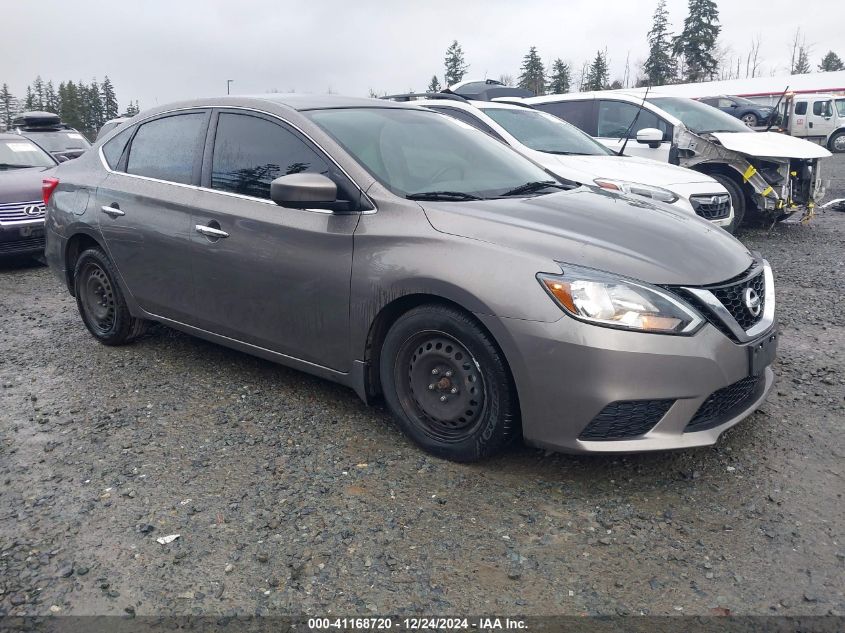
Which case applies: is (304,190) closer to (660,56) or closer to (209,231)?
(209,231)

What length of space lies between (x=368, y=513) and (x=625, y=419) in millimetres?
1093

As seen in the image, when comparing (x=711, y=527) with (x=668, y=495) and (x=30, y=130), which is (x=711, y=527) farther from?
(x=30, y=130)

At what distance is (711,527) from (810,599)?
0.46 meters

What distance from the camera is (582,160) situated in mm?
7320

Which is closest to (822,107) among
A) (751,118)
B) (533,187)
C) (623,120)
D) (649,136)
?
(751,118)

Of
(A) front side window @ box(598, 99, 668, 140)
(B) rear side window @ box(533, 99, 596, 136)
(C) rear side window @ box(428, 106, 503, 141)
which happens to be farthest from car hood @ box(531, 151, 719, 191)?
(B) rear side window @ box(533, 99, 596, 136)

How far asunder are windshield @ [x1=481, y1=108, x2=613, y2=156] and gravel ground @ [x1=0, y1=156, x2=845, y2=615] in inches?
164

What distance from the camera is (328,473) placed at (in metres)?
3.23

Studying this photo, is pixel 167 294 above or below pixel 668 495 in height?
above

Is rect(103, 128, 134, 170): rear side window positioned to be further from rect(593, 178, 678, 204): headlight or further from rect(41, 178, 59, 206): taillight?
rect(593, 178, 678, 204): headlight

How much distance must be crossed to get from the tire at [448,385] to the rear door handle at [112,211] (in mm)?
2233

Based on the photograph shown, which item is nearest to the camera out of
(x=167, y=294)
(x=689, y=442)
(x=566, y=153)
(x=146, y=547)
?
(x=146, y=547)

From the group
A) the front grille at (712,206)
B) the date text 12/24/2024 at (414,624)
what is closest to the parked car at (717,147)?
the front grille at (712,206)

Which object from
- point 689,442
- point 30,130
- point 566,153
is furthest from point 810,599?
point 30,130
